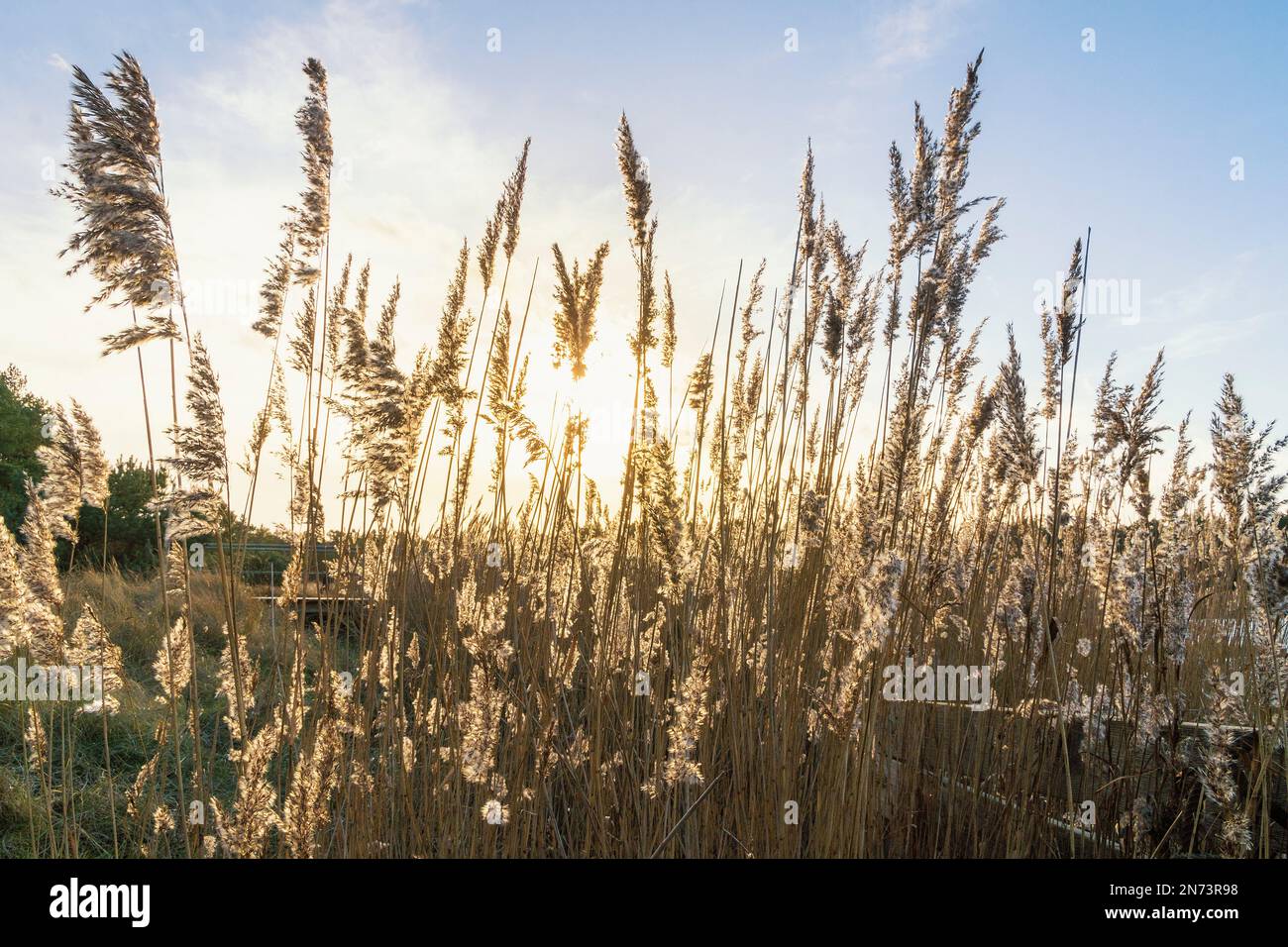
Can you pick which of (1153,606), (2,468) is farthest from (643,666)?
(2,468)

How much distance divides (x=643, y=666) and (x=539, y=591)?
0.41m

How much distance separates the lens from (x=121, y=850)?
2.64 meters

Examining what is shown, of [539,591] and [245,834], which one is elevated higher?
[539,591]

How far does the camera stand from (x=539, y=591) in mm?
2504

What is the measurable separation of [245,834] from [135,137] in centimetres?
149
